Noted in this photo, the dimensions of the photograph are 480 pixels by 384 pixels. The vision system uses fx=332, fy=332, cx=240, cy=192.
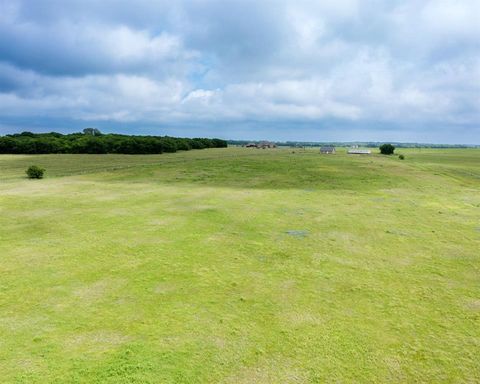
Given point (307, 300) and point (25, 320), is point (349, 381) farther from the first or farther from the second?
point (25, 320)

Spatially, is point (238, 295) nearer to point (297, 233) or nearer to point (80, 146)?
point (297, 233)

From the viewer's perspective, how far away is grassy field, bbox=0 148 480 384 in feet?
23.7

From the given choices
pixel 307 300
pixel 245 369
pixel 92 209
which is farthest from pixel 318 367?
pixel 92 209

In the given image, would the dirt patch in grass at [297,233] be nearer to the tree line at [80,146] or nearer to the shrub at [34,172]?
the shrub at [34,172]

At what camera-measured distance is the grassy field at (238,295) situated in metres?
7.22

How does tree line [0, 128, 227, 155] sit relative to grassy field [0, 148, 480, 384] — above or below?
above

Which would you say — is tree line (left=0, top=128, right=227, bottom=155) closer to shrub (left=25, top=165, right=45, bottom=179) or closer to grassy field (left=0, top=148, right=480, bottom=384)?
shrub (left=25, top=165, right=45, bottom=179)

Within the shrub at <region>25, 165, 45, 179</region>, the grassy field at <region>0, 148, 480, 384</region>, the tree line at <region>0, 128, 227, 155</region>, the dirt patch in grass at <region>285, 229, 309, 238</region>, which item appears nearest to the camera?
the grassy field at <region>0, 148, 480, 384</region>

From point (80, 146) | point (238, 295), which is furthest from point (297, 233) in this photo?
point (80, 146)

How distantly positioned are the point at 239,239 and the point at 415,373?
10068 millimetres

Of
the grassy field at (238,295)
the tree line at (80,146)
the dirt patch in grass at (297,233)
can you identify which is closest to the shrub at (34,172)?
the grassy field at (238,295)

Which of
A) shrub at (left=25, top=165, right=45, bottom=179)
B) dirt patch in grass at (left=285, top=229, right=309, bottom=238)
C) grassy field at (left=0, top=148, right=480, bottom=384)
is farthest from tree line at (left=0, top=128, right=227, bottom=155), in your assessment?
dirt patch in grass at (left=285, top=229, right=309, bottom=238)

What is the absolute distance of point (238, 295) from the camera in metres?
10.4

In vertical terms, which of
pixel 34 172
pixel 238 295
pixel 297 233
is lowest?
pixel 238 295
